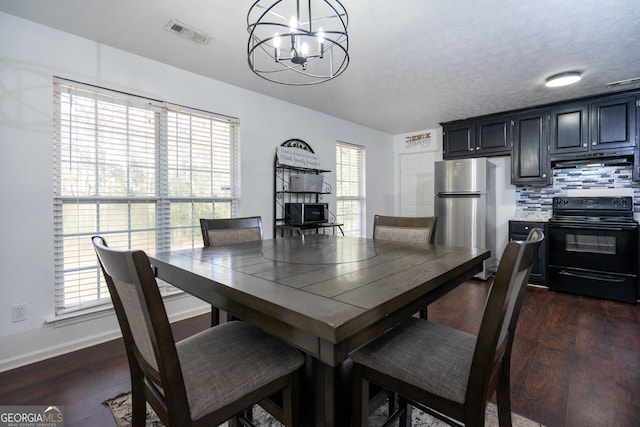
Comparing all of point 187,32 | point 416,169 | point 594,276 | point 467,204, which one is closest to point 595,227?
point 594,276

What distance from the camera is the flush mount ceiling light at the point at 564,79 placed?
2.89 meters

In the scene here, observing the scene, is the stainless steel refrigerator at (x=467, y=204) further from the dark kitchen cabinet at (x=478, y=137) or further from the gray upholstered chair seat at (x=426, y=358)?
the gray upholstered chair seat at (x=426, y=358)

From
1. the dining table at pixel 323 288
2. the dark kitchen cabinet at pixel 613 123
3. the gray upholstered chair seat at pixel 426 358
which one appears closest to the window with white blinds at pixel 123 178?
the dining table at pixel 323 288

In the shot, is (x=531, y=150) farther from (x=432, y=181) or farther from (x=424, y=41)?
(x=424, y=41)

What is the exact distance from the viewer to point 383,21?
82.5 inches

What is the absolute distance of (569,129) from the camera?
370 centimetres

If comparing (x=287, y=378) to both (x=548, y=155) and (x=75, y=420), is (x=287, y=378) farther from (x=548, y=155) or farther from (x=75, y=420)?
(x=548, y=155)

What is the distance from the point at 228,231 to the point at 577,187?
4419 mm

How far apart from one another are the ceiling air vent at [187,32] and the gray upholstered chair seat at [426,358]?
2445mm

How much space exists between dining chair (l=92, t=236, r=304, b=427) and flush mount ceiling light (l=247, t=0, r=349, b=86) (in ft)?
3.66

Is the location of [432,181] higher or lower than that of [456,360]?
higher

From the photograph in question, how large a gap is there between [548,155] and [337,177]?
2803 mm

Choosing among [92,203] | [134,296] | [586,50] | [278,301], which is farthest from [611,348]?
[92,203]

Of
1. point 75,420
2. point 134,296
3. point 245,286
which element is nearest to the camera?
point 134,296
